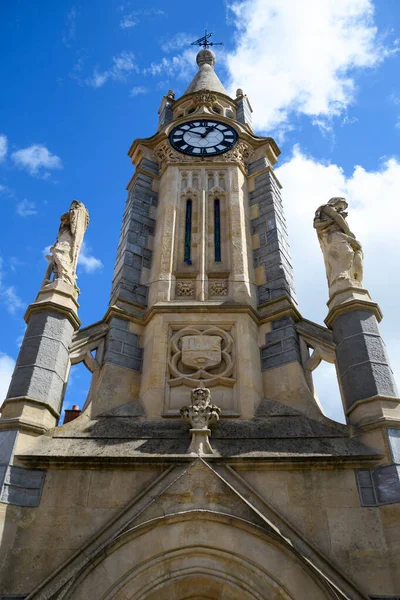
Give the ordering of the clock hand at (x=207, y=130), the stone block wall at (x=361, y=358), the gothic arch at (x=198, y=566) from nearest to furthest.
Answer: the gothic arch at (x=198, y=566) → the stone block wall at (x=361, y=358) → the clock hand at (x=207, y=130)

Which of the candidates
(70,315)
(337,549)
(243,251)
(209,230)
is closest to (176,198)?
(209,230)

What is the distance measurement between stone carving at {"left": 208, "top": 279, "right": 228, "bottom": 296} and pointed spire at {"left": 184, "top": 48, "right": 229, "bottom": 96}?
32.7 feet

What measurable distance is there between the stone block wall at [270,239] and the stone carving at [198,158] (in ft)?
1.41

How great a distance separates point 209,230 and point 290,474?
728cm

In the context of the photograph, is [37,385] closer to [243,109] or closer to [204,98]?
[204,98]

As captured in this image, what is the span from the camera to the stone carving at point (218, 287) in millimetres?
13039

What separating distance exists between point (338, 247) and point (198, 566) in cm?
721

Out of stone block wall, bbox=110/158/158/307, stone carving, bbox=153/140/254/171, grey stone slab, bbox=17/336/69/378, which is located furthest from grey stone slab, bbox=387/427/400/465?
stone carving, bbox=153/140/254/171

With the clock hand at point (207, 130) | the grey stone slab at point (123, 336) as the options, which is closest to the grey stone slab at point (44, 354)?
the grey stone slab at point (123, 336)

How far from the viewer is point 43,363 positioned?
10.5 m

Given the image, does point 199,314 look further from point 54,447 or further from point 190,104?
point 190,104

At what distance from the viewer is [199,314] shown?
12.2m

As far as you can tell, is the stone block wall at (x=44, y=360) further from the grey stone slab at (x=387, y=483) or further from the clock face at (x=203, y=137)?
the clock face at (x=203, y=137)

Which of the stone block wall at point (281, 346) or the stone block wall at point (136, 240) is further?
the stone block wall at point (136, 240)
